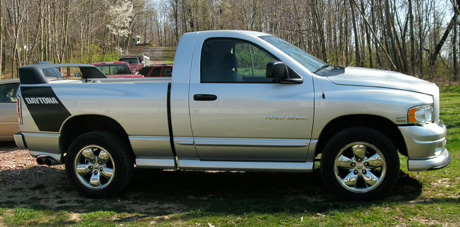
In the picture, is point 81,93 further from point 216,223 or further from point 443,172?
point 443,172

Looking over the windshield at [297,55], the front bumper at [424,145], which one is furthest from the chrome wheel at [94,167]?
the front bumper at [424,145]

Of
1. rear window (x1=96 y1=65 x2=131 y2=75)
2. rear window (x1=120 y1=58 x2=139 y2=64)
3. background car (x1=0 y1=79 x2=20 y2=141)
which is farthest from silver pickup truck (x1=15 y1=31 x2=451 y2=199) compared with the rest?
rear window (x1=120 y1=58 x2=139 y2=64)

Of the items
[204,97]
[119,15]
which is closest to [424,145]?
[204,97]

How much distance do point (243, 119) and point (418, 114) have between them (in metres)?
1.82

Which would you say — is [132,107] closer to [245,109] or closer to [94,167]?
[94,167]

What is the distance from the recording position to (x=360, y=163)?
4590 mm

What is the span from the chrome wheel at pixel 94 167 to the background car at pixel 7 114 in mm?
4427

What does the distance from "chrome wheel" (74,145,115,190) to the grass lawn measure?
0.22 meters

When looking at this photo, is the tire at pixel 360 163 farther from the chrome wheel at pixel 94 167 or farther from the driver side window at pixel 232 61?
the chrome wheel at pixel 94 167

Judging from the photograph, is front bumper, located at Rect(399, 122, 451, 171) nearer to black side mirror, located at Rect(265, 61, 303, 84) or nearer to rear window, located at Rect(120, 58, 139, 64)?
black side mirror, located at Rect(265, 61, 303, 84)

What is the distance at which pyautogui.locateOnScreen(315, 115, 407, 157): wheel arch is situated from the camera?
467 centimetres

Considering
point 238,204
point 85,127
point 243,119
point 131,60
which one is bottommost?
point 238,204

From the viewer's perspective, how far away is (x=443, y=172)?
5.59 m

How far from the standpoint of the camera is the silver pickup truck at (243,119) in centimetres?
451
